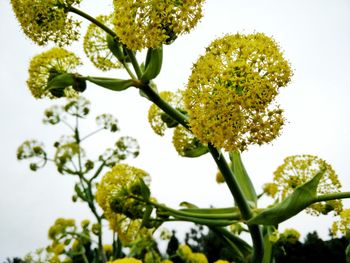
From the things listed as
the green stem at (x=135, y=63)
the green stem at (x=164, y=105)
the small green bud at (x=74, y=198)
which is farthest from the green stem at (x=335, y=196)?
the small green bud at (x=74, y=198)

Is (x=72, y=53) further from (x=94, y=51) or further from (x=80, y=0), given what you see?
(x=80, y=0)

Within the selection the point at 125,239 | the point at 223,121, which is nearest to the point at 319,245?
the point at 125,239

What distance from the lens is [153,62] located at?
2.09m

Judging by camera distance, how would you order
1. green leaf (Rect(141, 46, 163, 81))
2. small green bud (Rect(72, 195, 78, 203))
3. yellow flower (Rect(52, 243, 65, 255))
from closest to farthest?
green leaf (Rect(141, 46, 163, 81)) < small green bud (Rect(72, 195, 78, 203)) < yellow flower (Rect(52, 243, 65, 255))

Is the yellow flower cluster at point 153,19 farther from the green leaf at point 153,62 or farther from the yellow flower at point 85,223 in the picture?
the yellow flower at point 85,223

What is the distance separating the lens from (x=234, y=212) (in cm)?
254

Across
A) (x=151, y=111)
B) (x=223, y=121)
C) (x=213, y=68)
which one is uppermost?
(x=151, y=111)

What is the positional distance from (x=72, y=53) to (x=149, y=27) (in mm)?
1236

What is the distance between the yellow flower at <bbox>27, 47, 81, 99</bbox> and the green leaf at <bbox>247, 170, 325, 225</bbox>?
163 centimetres

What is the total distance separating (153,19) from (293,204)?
43.8 inches

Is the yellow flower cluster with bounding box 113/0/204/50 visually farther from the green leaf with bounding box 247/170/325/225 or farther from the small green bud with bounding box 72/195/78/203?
the small green bud with bounding box 72/195/78/203

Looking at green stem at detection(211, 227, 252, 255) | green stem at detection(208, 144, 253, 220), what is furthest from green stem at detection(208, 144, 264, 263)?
green stem at detection(211, 227, 252, 255)

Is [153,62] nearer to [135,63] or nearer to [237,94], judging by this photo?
[135,63]

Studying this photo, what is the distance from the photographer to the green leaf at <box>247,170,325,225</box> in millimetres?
1920
